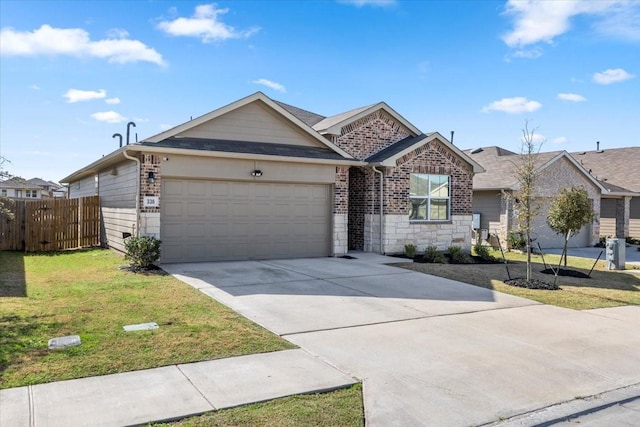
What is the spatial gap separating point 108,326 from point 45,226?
11643 millimetres

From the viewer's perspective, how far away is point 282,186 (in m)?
14.0

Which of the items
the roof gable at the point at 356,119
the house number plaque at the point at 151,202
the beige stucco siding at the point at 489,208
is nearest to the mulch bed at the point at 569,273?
the roof gable at the point at 356,119

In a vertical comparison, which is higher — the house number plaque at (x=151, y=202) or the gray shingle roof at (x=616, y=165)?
the gray shingle roof at (x=616, y=165)

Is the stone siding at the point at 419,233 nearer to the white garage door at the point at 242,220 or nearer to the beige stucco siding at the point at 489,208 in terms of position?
the white garage door at the point at 242,220

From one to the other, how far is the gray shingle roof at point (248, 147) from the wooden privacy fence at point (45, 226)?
21.5ft

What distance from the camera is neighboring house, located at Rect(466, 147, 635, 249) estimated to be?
20516mm

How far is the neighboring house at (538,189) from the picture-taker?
2052 cm

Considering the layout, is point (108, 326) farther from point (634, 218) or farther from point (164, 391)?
point (634, 218)

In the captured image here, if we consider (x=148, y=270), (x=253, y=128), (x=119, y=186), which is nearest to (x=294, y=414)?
(x=148, y=270)

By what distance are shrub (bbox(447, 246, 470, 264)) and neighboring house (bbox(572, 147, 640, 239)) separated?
12.6 metres

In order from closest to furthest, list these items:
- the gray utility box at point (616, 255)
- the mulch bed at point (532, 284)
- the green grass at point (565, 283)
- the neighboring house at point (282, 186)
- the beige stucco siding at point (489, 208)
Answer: the green grass at point (565, 283) → the mulch bed at point (532, 284) → the neighboring house at point (282, 186) → the gray utility box at point (616, 255) → the beige stucco siding at point (489, 208)

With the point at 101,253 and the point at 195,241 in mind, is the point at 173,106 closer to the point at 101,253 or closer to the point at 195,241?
the point at 101,253

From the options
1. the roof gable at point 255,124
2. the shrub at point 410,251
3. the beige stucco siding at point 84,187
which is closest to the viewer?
the roof gable at point 255,124

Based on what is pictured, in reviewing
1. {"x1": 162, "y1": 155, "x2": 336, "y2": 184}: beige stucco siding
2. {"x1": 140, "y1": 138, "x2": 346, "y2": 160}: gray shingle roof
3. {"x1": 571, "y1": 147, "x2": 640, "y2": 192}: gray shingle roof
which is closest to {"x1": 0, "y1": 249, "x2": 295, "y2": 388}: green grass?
{"x1": 162, "y1": 155, "x2": 336, "y2": 184}: beige stucco siding
